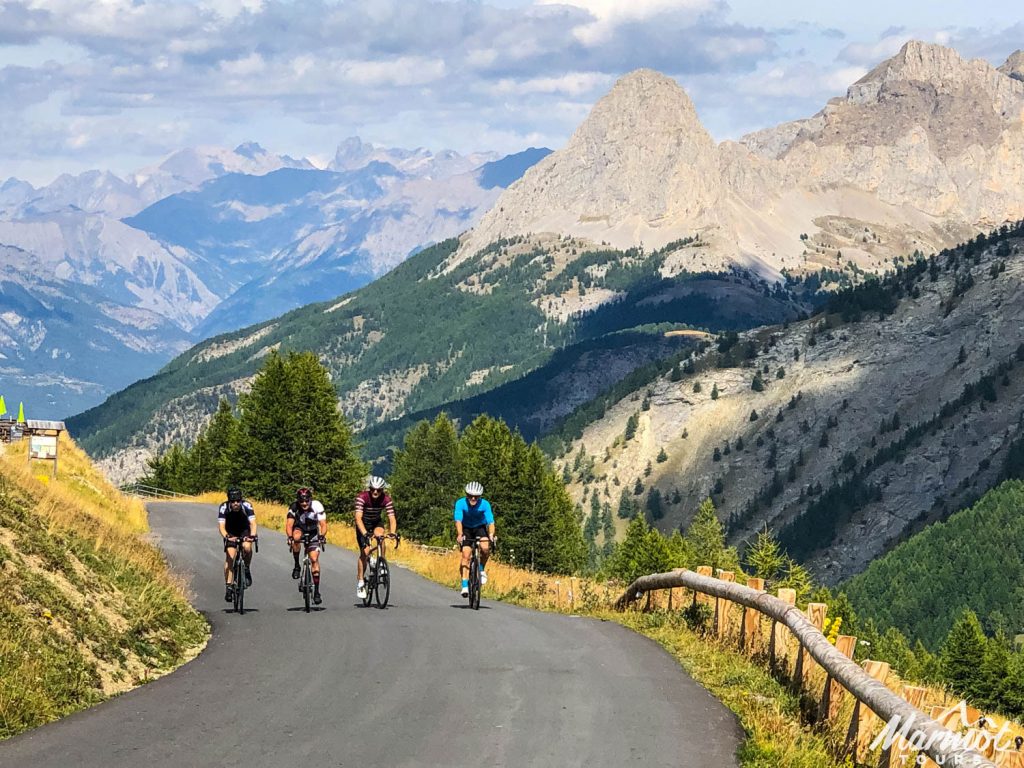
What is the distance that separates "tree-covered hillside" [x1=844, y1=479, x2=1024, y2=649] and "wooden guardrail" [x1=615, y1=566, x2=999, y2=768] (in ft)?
412

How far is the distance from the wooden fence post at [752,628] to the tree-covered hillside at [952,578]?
125m

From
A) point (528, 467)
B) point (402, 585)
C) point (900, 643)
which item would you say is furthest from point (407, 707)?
point (900, 643)

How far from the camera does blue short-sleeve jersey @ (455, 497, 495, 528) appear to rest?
25.7 m

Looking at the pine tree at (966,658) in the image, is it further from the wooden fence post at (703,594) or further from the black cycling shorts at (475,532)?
the black cycling shorts at (475,532)

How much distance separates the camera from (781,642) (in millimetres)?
17734

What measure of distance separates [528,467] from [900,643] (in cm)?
3594

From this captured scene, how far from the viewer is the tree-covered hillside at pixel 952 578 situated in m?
143

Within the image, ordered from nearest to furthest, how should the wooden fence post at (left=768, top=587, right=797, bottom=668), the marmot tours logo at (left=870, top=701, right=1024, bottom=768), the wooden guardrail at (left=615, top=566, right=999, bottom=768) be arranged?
the marmot tours logo at (left=870, top=701, right=1024, bottom=768)
the wooden guardrail at (left=615, top=566, right=999, bottom=768)
the wooden fence post at (left=768, top=587, right=797, bottom=668)

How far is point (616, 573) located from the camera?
97312 millimetres

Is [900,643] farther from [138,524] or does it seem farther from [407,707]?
[407,707]

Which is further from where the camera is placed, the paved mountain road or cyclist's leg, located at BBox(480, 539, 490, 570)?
cyclist's leg, located at BBox(480, 539, 490, 570)

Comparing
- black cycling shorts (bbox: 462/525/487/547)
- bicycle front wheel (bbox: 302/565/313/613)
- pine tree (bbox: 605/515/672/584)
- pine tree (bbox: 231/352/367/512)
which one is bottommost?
pine tree (bbox: 605/515/672/584)

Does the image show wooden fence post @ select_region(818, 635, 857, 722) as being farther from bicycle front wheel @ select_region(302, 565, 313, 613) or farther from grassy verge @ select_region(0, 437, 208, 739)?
bicycle front wheel @ select_region(302, 565, 313, 613)

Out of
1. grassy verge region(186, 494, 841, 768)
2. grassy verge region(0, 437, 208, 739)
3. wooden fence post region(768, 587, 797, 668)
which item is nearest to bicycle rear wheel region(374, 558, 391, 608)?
grassy verge region(0, 437, 208, 739)
